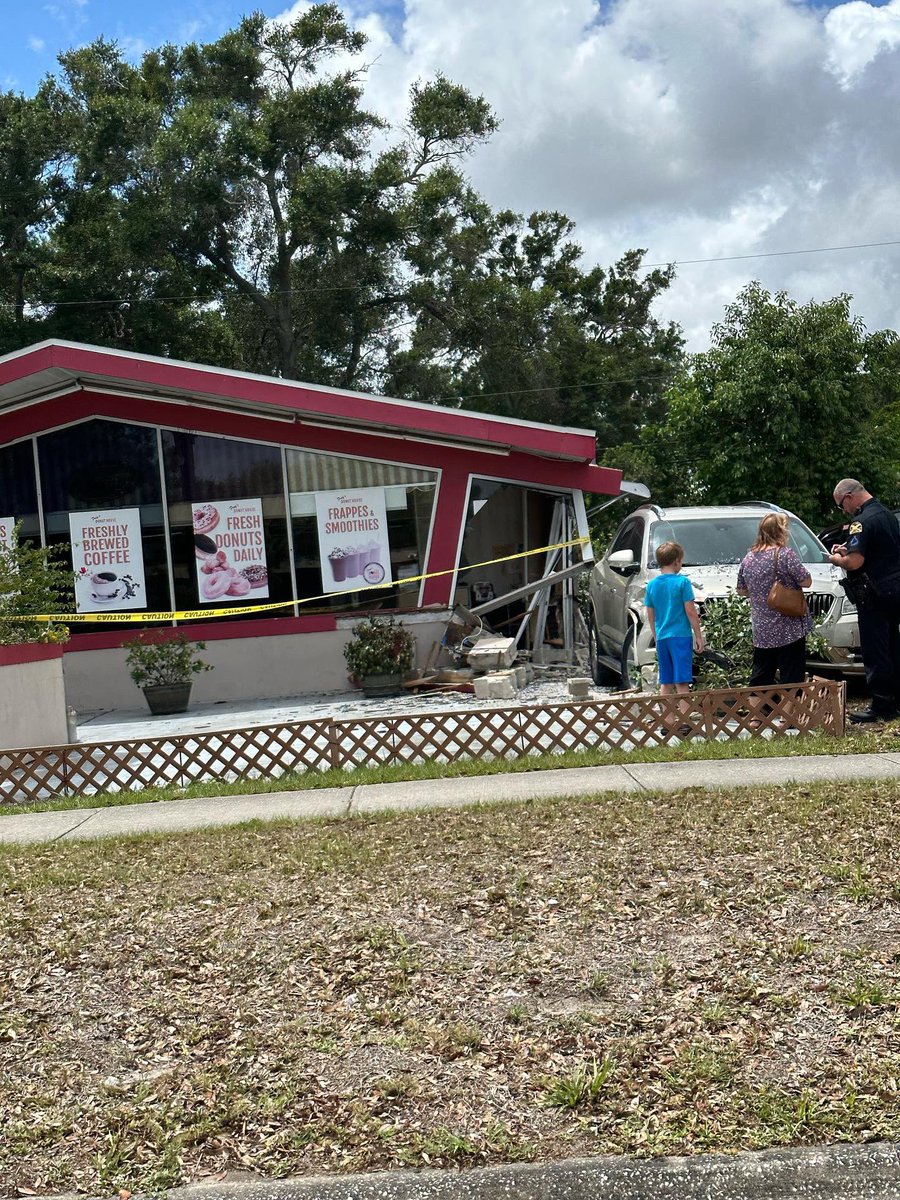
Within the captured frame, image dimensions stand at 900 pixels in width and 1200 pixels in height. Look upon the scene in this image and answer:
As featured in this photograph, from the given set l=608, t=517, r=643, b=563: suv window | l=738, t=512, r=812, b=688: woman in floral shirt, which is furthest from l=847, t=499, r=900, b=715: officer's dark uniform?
l=608, t=517, r=643, b=563: suv window

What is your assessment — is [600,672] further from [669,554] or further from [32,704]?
[32,704]

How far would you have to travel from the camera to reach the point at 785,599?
9.43 metres

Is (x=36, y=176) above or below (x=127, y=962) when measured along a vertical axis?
above

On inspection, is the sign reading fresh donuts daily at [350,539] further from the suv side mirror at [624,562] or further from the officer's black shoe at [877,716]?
the officer's black shoe at [877,716]

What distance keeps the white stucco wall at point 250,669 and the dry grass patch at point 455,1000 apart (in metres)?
9.08

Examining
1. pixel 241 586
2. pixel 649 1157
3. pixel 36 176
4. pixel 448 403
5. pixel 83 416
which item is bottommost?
pixel 649 1157

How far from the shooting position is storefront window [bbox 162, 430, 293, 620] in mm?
16016

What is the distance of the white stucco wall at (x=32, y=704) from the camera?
1062cm

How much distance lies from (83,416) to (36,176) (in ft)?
74.1

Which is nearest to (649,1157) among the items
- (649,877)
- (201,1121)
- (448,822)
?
(201,1121)

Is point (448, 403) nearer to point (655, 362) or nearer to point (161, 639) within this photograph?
point (655, 362)

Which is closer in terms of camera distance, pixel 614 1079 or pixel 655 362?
pixel 614 1079

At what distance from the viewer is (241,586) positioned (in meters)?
16.0

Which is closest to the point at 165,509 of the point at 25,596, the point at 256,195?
the point at 25,596
